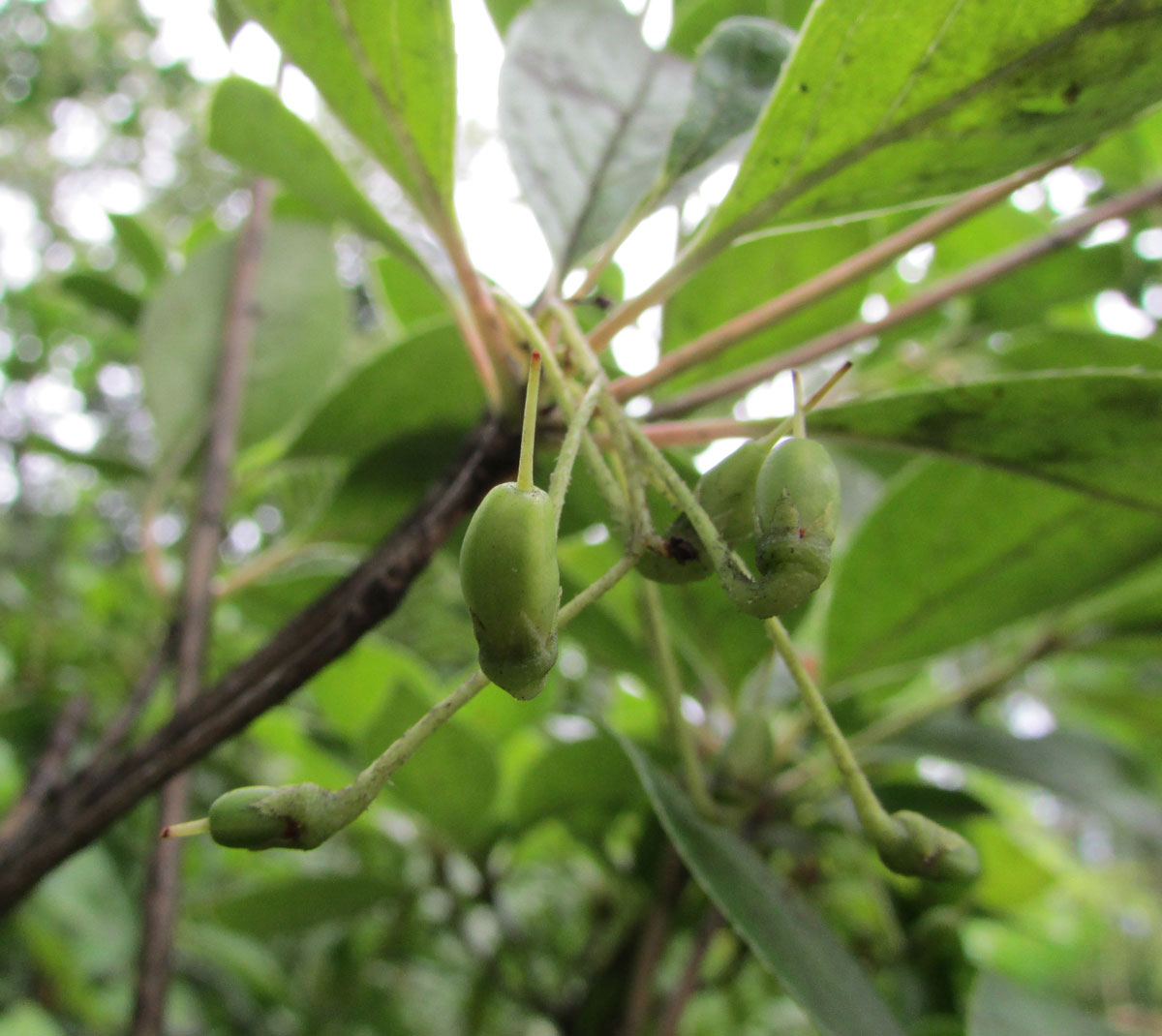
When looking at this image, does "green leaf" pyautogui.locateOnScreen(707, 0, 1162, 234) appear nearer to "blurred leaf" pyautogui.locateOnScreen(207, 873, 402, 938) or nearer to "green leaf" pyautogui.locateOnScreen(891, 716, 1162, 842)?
"green leaf" pyautogui.locateOnScreen(891, 716, 1162, 842)

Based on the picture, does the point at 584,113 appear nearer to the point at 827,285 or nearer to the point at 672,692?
the point at 827,285

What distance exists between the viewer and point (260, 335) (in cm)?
88

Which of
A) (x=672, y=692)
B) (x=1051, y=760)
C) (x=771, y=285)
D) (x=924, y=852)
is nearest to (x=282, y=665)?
(x=672, y=692)

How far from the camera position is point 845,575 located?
679mm

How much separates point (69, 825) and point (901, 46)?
1.76ft

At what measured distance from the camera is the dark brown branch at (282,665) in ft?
1.45

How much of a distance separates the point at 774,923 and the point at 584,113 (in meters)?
0.50

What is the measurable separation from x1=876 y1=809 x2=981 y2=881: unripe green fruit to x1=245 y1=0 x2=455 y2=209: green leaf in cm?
39

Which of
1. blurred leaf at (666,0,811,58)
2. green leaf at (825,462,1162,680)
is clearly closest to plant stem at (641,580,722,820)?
green leaf at (825,462,1162,680)

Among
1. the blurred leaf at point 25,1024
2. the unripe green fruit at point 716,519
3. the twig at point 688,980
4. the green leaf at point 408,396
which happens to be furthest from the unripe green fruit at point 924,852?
the blurred leaf at point 25,1024

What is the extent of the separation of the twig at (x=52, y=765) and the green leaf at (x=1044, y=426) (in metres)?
0.62

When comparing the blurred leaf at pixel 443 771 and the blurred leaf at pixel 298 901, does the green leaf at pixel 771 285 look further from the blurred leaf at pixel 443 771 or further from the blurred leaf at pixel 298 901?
the blurred leaf at pixel 298 901

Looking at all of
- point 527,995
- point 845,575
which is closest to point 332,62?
point 845,575

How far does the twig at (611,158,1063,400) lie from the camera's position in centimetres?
51
